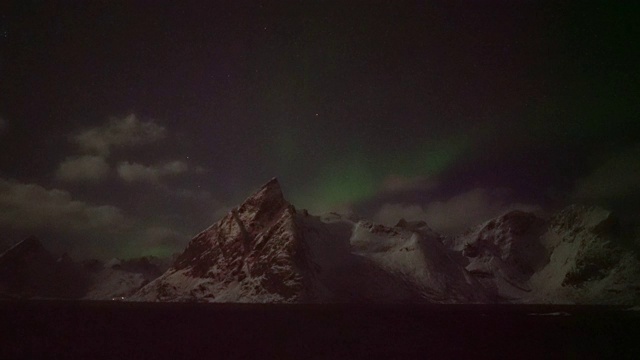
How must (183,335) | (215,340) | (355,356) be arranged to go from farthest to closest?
(183,335) → (215,340) → (355,356)

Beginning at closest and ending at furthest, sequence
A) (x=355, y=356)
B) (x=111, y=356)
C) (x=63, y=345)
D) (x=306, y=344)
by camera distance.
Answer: (x=111, y=356), (x=355, y=356), (x=63, y=345), (x=306, y=344)

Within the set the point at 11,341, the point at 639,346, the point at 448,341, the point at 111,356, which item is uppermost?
the point at 11,341

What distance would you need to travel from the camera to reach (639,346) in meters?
73.9

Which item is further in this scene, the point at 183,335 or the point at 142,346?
the point at 183,335

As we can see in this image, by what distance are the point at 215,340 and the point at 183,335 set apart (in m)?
11.4

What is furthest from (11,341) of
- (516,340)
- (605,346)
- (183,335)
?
(605,346)

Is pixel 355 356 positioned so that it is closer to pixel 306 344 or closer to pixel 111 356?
pixel 306 344

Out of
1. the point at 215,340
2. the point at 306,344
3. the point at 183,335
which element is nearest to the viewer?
the point at 306,344

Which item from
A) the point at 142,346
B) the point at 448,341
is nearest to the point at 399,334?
the point at 448,341

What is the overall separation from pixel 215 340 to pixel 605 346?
69.9 meters

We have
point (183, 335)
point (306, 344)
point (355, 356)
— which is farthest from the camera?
point (183, 335)

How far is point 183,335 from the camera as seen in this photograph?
8506 centimetres

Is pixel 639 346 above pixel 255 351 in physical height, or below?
below

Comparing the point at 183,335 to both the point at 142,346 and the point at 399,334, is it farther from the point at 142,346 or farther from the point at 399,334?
the point at 399,334
